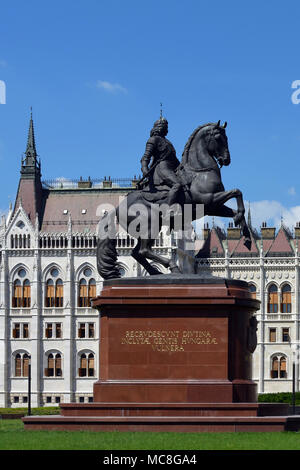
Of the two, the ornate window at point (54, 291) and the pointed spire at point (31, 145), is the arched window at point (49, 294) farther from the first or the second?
the pointed spire at point (31, 145)

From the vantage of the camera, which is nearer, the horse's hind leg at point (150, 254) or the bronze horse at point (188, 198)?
the bronze horse at point (188, 198)

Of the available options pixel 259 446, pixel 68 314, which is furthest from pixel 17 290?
pixel 259 446

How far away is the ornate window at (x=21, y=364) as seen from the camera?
99.0 m

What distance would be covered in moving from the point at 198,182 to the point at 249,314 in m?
3.92

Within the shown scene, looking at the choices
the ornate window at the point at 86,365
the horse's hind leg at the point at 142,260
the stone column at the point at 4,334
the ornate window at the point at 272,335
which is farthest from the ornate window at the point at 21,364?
the horse's hind leg at the point at 142,260

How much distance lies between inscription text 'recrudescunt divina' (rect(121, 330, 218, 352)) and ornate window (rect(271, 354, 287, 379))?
236ft

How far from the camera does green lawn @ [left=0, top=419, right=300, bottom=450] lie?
21812 millimetres

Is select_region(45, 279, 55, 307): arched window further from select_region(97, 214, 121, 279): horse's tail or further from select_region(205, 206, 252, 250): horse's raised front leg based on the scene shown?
select_region(205, 206, 252, 250): horse's raised front leg

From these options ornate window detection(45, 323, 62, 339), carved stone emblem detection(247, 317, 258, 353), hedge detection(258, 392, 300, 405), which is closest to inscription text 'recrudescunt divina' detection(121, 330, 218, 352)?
carved stone emblem detection(247, 317, 258, 353)

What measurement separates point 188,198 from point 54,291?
234ft

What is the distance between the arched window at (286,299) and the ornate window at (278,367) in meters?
4.37

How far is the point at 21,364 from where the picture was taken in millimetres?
99375

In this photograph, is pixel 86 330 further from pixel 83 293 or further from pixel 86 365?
pixel 83 293

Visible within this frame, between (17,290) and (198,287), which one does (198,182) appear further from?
(17,290)
